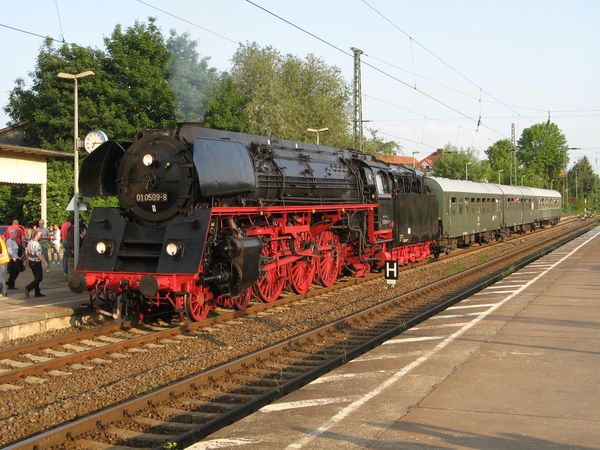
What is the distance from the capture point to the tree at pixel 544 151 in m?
113

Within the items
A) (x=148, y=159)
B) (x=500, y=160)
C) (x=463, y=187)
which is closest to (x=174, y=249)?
(x=148, y=159)

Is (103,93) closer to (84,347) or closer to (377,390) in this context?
(84,347)

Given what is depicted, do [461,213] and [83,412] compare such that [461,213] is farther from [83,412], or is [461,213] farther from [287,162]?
[83,412]

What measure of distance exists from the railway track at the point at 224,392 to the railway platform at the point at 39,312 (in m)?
4.62

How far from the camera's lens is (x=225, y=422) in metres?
6.08

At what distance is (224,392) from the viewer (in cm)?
742

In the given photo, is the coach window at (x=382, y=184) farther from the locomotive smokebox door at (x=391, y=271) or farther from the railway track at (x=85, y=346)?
the railway track at (x=85, y=346)

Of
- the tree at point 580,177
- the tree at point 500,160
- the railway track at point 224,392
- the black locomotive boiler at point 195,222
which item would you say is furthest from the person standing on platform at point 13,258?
the tree at point 580,177

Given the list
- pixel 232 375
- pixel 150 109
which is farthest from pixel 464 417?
pixel 150 109

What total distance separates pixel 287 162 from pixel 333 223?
8.03 ft

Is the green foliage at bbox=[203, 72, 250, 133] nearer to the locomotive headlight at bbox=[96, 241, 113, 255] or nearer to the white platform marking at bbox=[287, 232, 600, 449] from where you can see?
the locomotive headlight at bbox=[96, 241, 113, 255]

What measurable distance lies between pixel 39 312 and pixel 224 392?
18.8ft

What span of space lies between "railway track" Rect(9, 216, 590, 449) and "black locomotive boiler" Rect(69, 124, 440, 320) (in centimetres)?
217

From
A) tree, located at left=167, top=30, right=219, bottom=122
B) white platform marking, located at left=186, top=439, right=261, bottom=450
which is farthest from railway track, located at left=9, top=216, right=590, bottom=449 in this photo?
tree, located at left=167, top=30, right=219, bottom=122
